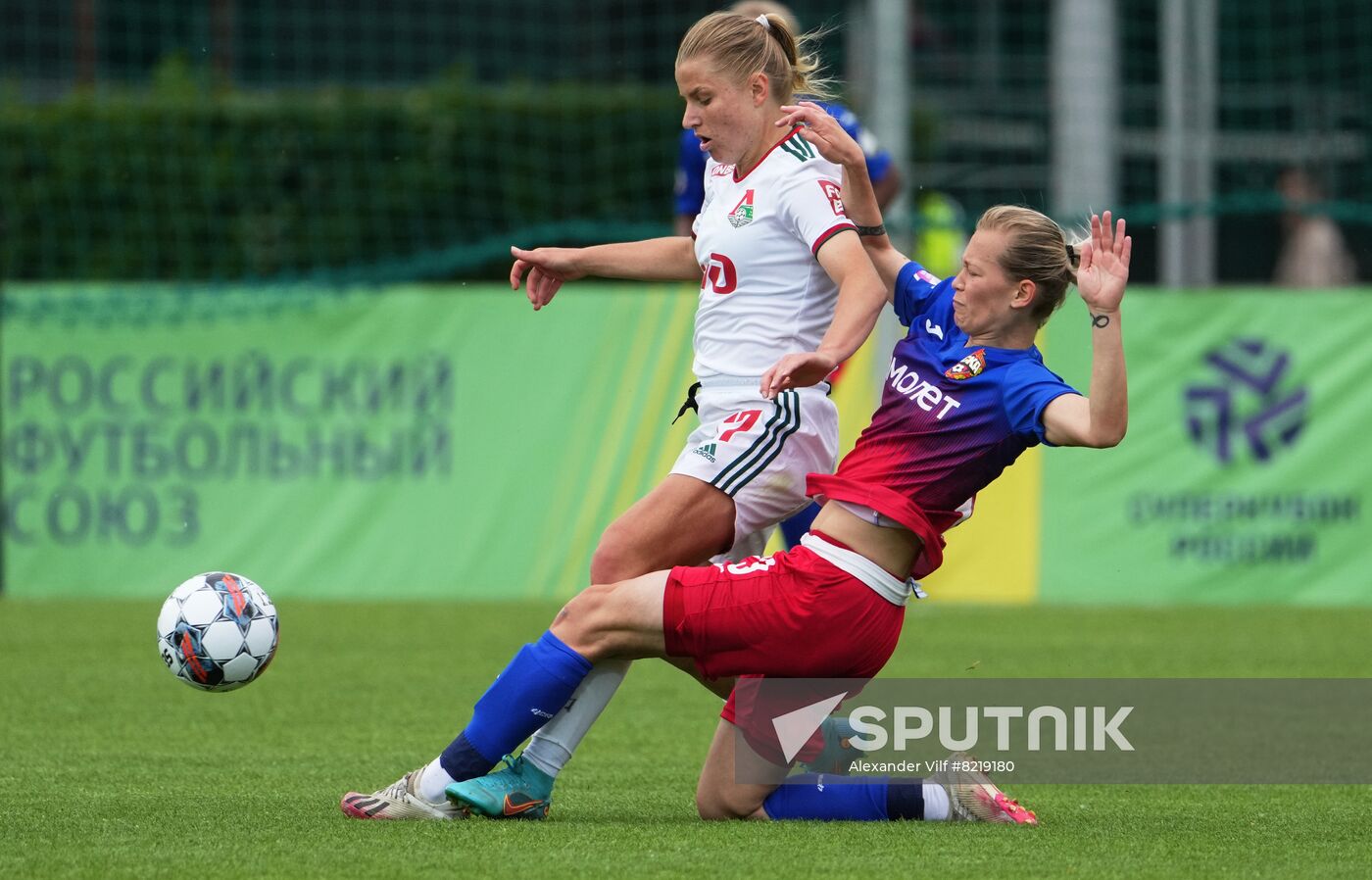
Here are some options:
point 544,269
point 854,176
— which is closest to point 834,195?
point 854,176

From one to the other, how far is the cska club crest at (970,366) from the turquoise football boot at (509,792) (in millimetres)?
1276

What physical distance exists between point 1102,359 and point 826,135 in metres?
0.94

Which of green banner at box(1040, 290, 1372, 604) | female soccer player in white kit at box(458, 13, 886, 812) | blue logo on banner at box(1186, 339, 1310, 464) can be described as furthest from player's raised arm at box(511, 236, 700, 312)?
blue logo on banner at box(1186, 339, 1310, 464)

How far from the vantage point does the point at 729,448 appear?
15.3 ft

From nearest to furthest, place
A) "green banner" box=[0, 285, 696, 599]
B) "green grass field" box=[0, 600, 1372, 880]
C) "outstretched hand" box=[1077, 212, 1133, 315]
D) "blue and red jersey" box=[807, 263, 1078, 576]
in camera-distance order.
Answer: "green grass field" box=[0, 600, 1372, 880] → "outstretched hand" box=[1077, 212, 1133, 315] → "blue and red jersey" box=[807, 263, 1078, 576] → "green banner" box=[0, 285, 696, 599]

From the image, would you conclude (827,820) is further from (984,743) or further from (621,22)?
(621,22)

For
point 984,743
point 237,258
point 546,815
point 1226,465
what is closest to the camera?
point 546,815

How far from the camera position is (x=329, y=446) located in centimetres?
1012

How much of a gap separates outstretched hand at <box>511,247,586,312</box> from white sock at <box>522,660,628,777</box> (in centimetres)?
105

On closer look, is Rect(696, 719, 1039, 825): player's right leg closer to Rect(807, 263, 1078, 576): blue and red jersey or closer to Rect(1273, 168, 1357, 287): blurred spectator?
Rect(807, 263, 1078, 576): blue and red jersey

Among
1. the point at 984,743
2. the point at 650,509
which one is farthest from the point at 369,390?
the point at 650,509

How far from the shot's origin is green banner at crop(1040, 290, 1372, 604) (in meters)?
9.82

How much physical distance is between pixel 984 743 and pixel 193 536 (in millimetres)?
5310

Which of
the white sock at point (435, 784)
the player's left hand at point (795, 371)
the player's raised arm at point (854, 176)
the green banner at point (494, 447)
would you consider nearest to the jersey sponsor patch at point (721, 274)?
the player's raised arm at point (854, 176)
